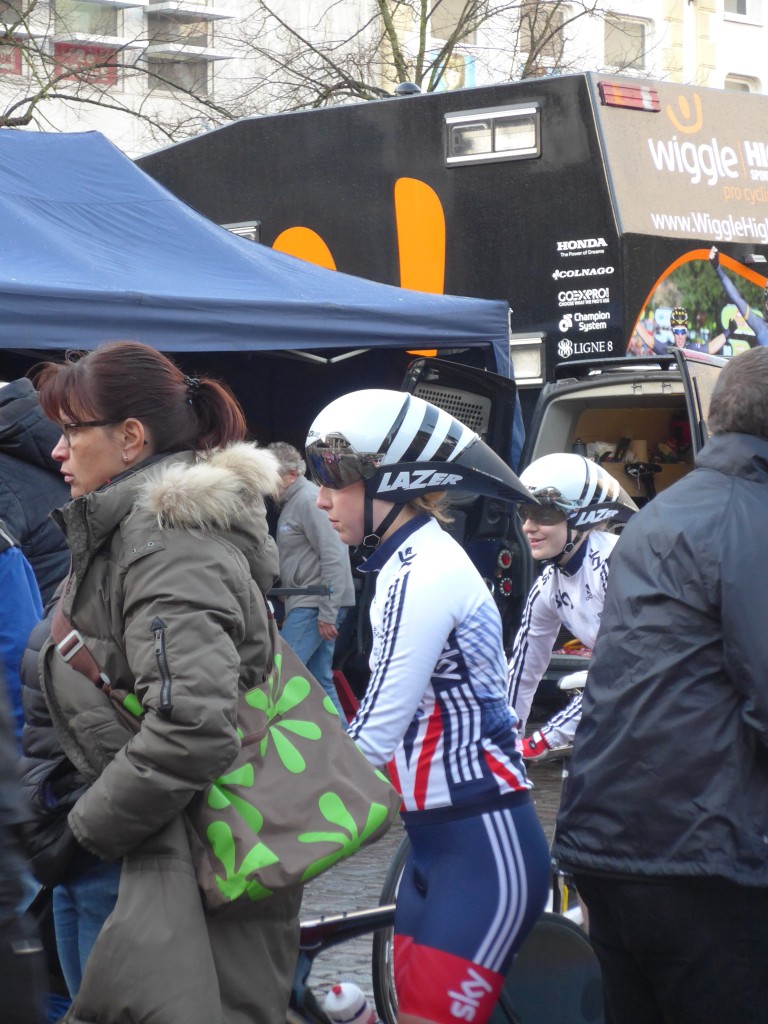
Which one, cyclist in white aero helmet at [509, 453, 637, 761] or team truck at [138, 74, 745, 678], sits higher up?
team truck at [138, 74, 745, 678]

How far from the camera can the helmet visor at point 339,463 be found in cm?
329

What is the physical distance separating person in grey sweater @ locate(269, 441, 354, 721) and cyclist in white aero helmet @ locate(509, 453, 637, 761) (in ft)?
13.3

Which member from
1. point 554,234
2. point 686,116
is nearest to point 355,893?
point 554,234

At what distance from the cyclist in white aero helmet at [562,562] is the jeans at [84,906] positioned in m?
1.85

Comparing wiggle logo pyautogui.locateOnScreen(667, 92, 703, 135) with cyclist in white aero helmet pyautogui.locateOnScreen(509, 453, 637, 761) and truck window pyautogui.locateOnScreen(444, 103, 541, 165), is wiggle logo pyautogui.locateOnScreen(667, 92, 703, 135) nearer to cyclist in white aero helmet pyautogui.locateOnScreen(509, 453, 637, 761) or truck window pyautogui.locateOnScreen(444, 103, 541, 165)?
truck window pyautogui.locateOnScreen(444, 103, 541, 165)

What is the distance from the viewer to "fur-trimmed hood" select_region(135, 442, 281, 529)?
286 cm

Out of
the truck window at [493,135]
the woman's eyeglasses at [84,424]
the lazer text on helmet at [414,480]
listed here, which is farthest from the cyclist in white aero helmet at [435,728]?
the truck window at [493,135]

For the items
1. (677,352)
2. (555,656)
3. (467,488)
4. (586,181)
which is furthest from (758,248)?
(467,488)

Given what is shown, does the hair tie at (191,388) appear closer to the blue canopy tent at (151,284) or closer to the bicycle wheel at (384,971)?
the bicycle wheel at (384,971)

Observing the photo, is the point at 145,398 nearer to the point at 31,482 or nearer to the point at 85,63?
the point at 31,482

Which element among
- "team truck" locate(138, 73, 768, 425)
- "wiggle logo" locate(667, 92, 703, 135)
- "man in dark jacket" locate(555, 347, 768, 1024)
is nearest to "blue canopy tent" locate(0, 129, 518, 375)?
"team truck" locate(138, 73, 768, 425)

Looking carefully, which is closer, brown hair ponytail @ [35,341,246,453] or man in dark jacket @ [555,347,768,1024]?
man in dark jacket @ [555,347,768,1024]

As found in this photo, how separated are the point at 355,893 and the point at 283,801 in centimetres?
348

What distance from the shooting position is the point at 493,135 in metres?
9.90
